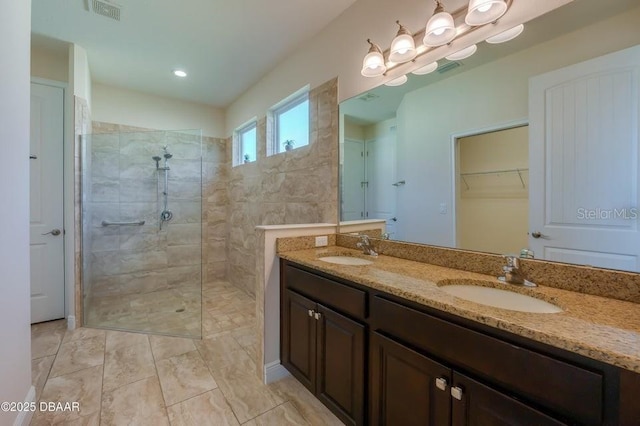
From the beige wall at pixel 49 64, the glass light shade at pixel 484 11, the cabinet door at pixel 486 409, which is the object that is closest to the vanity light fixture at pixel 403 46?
the glass light shade at pixel 484 11

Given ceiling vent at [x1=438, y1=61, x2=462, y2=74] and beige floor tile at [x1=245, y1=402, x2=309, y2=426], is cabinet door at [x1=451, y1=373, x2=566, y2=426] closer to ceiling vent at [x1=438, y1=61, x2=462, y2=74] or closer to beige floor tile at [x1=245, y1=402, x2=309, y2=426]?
beige floor tile at [x1=245, y1=402, x2=309, y2=426]

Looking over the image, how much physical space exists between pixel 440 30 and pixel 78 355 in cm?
344

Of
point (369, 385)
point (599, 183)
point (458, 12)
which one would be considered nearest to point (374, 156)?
point (458, 12)

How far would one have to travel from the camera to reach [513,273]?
3.99 ft

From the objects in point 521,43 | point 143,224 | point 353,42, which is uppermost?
point 353,42

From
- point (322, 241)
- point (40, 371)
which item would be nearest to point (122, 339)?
point (40, 371)

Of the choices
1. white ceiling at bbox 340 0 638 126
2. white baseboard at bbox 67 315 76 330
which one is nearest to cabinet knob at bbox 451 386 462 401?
white ceiling at bbox 340 0 638 126

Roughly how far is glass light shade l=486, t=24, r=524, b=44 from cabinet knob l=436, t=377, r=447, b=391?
156cm

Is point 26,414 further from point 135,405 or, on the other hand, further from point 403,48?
point 403,48

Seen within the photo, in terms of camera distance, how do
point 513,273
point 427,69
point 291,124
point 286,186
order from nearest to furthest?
1. point 513,273
2. point 427,69
3. point 286,186
4. point 291,124

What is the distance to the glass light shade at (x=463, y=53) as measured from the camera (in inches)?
57.0

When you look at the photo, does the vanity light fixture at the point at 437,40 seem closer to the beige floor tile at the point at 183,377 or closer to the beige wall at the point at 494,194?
the beige wall at the point at 494,194

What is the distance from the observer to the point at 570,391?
71 cm

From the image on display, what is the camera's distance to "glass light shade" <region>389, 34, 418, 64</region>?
1.65 m
